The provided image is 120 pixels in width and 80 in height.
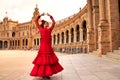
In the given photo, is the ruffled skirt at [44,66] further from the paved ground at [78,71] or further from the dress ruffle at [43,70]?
the paved ground at [78,71]

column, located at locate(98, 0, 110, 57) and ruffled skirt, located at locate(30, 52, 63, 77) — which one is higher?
column, located at locate(98, 0, 110, 57)

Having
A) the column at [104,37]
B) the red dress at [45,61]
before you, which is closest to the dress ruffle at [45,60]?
the red dress at [45,61]

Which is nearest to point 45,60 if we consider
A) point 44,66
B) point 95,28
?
point 44,66

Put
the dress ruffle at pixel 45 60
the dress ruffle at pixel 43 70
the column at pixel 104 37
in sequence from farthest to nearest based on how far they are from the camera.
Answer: the column at pixel 104 37, the dress ruffle at pixel 45 60, the dress ruffle at pixel 43 70

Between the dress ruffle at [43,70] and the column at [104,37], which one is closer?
the dress ruffle at [43,70]

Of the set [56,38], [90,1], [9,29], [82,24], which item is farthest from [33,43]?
[90,1]

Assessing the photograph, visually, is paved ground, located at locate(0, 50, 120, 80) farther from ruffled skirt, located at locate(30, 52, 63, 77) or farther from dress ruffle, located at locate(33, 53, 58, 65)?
dress ruffle, located at locate(33, 53, 58, 65)

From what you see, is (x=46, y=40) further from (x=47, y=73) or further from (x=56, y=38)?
(x=56, y=38)

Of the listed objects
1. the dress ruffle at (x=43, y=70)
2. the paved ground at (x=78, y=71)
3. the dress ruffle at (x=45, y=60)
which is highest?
the dress ruffle at (x=45, y=60)

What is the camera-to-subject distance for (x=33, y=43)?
251 feet

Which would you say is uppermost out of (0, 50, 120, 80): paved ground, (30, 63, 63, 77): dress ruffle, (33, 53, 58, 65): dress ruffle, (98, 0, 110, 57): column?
(98, 0, 110, 57): column

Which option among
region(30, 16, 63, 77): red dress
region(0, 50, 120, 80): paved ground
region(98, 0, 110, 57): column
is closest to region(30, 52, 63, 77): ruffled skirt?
region(30, 16, 63, 77): red dress

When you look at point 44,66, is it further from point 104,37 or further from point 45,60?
point 104,37

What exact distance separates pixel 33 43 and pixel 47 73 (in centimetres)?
7227
